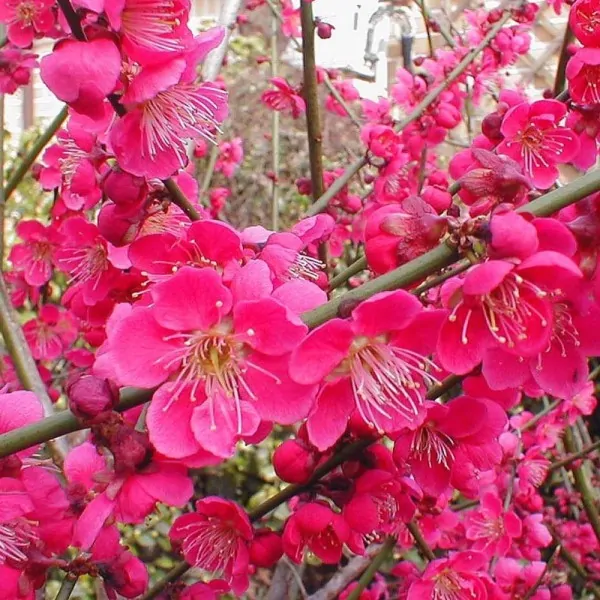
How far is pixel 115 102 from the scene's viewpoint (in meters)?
0.86

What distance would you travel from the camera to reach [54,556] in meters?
0.89

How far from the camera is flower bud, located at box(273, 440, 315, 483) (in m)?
0.92

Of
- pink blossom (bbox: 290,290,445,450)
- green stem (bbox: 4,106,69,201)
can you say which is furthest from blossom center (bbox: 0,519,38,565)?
green stem (bbox: 4,106,69,201)

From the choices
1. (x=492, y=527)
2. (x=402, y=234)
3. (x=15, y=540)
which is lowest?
(x=492, y=527)

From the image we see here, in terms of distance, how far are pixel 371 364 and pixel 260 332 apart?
0.14m

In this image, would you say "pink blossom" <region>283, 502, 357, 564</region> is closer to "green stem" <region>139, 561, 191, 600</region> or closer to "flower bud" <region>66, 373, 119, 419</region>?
"green stem" <region>139, 561, 191, 600</region>

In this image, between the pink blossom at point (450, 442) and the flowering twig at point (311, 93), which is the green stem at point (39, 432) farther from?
the flowering twig at point (311, 93)

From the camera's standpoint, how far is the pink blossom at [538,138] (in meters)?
1.18

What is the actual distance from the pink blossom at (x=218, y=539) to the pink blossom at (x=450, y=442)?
24 centimetres

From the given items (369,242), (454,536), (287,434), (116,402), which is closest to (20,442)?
(116,402)

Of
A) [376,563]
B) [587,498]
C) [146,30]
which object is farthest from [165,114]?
[587,498]

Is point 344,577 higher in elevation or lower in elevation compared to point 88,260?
lower

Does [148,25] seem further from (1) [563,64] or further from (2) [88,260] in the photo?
(1) [563,64]

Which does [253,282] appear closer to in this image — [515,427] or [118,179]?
[118,179]
